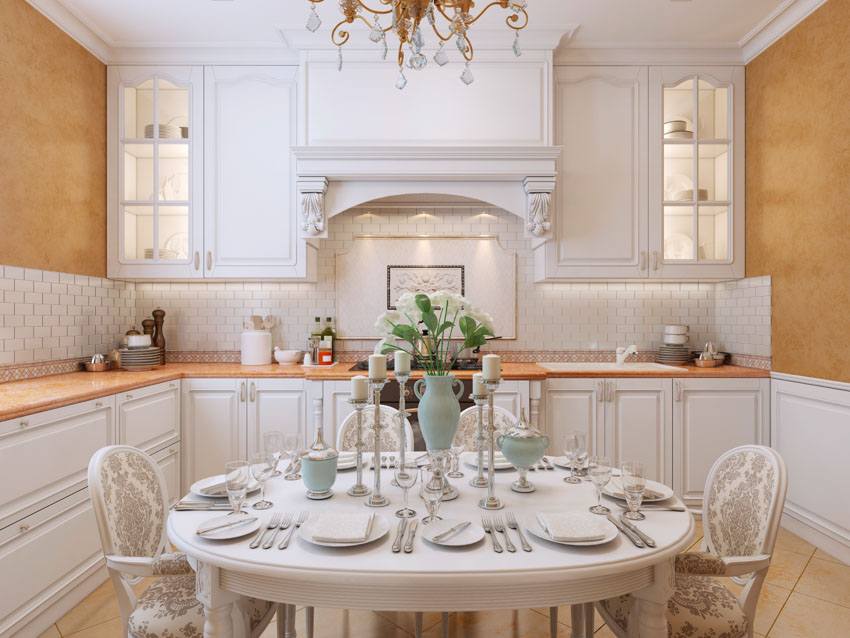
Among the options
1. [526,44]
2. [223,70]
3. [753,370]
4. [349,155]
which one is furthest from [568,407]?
[223,70]

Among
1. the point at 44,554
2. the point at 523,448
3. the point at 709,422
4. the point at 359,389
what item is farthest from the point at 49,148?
the point at 709,422

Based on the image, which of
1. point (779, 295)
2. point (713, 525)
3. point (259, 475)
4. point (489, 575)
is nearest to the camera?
point (489, 575)

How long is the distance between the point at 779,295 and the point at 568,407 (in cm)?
146

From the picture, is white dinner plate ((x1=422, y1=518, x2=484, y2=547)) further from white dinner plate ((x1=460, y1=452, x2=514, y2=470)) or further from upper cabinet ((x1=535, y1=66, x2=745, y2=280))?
upper cabinet ((x1=535, y1=66, x2=745, y2=280))

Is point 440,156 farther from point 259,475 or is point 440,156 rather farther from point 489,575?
point 489,575

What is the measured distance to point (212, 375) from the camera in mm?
3152

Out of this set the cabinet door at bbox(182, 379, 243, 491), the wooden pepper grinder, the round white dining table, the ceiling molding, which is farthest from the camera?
the wooden pepper grinder

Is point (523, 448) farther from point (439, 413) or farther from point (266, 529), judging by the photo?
point (266, 529)

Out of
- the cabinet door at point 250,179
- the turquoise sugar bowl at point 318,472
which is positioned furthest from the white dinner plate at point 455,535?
the cabinet door at point 250,179

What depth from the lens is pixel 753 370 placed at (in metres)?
3.22

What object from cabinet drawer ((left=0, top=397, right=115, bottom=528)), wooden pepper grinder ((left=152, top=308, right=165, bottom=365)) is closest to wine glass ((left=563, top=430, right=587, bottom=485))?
cabinet drawer ((left=0, top=397, right=115, bottom=528))

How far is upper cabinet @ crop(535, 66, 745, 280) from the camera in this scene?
339 cm

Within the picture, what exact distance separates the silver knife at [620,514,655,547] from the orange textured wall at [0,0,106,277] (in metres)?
3.02

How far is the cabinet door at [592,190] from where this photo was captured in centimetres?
339
